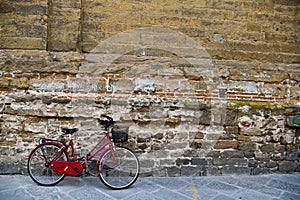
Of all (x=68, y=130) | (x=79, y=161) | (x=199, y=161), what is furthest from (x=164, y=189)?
(x=68, y=130)

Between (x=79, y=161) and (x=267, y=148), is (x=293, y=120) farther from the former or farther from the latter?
(x=79, y=161)

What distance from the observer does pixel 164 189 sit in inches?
155

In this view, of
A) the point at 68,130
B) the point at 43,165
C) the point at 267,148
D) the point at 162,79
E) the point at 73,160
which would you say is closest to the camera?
the point at 68,130

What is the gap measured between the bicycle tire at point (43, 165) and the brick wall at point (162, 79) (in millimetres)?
259

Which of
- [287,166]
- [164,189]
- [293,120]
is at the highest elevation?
[293,120]

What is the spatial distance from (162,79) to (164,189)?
1.64m

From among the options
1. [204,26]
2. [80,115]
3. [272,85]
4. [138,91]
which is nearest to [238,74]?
[272,85]

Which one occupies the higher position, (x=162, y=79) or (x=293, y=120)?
(x=162, y=79)

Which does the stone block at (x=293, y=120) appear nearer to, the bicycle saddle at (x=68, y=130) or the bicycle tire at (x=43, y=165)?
the bicycle saddle at (x=68, y=130)

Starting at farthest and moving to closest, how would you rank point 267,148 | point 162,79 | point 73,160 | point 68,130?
1. point 267,148
2. point 162,79
3. point 73,160
4. point 68,130

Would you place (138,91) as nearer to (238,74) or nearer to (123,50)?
(123,50)

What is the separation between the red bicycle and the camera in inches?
156

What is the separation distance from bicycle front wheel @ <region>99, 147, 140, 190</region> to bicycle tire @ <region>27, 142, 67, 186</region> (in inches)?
21.9

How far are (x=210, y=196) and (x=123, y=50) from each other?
8.04ft
